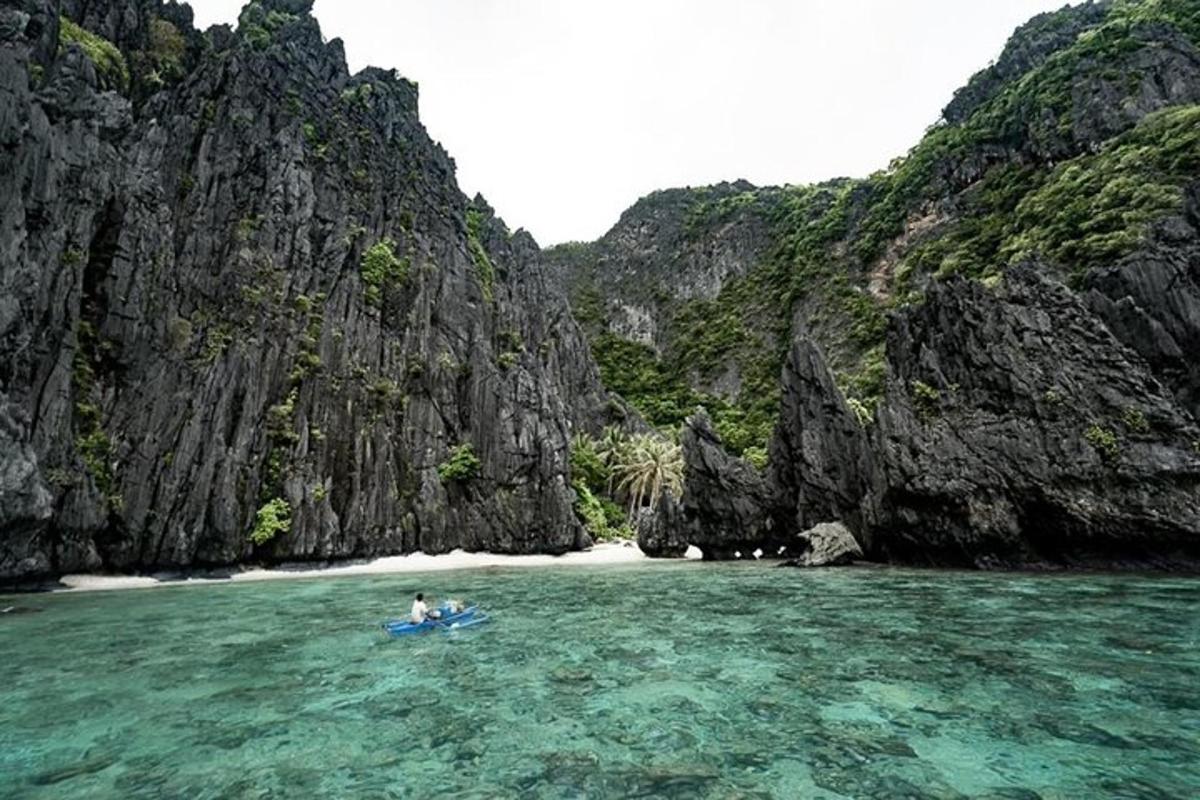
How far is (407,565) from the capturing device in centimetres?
4150

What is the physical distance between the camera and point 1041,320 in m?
30.6

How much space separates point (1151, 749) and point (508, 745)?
8.89 meters

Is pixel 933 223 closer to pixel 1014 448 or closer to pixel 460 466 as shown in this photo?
pixel 1014 448

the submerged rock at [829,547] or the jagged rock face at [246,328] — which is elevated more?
the jagged rock face at [246,328]

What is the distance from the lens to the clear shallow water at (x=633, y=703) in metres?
7.59

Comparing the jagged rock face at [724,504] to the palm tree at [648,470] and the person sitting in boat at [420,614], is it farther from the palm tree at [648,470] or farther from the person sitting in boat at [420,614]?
the person sitting in boat at [420,614]

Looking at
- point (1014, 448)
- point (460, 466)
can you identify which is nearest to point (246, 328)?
point (460, 466)

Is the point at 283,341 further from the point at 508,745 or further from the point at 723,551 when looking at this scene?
the point at 508,745

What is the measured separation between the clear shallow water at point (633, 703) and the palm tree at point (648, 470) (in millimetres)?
41055

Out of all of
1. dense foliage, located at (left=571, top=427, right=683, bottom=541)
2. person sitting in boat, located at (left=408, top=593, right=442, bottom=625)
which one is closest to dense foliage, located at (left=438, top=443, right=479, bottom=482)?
dense foliage, located at (left=571, top=427, right=683, bottom=541)

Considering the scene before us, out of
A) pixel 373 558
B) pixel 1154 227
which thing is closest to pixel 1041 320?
pixel 1154 227

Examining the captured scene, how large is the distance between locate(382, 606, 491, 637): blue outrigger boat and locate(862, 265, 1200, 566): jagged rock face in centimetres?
Answer: 2305

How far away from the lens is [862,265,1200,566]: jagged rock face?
25.3 m

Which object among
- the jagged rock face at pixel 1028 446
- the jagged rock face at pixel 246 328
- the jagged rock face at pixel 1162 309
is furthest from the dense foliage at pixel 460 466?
the jagged rock face at pixel 1162 309
